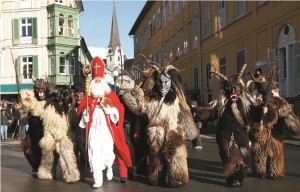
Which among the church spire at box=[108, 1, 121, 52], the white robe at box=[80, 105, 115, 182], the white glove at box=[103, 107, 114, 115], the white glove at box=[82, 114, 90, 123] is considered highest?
the church spire at box=[108, 1, 121, 52]

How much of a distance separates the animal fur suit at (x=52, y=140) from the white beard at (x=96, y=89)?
2.61 feet

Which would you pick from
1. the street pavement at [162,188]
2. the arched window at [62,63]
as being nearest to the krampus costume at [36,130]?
the street pavement at [162,188]

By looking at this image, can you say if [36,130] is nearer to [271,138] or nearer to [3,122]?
[271,138]

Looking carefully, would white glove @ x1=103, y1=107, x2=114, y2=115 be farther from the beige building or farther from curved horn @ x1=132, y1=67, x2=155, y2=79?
the beige building

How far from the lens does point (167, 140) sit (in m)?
6.46

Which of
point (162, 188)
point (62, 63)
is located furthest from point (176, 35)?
point (162, 188)

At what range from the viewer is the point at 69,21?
121ft

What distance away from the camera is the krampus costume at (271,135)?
6992 millimetres

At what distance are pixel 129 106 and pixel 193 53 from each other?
22.4m

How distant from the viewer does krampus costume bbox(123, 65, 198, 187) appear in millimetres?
6410

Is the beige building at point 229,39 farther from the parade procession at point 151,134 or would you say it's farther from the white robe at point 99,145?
the white robe at point 99,145

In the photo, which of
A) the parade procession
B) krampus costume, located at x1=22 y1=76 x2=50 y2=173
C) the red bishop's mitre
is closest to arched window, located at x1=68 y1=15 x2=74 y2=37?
the parade procession

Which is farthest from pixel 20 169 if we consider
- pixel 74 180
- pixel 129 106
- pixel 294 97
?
pixel 294 97

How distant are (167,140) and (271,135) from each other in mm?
2041
